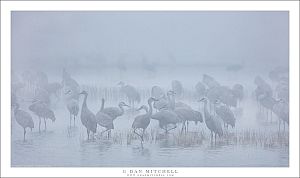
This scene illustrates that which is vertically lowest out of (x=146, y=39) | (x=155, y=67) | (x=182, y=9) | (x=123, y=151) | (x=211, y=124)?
(x=123, y=151)

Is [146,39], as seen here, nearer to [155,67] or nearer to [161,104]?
[155,67]

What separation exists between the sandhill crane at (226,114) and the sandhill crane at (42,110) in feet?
3.27

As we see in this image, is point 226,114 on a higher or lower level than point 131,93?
lower

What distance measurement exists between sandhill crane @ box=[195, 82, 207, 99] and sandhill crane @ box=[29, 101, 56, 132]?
879 millimetres

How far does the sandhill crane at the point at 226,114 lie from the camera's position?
8.06ft

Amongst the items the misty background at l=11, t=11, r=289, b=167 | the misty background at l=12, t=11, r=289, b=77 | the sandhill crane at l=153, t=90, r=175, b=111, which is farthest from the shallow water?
the misty background at l=12, t=11, r=289, b=77

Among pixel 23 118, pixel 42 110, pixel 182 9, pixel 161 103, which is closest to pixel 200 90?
pixel 161 103

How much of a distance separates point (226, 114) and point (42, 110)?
1.11 metres

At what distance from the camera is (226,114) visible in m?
2.46

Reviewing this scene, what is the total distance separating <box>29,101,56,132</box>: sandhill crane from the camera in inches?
97.1

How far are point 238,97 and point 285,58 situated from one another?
1.21ft

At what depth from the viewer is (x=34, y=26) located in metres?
2.47

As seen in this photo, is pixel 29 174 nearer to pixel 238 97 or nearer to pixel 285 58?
pixel 238 97

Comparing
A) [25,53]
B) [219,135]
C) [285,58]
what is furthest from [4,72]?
[285,58]
